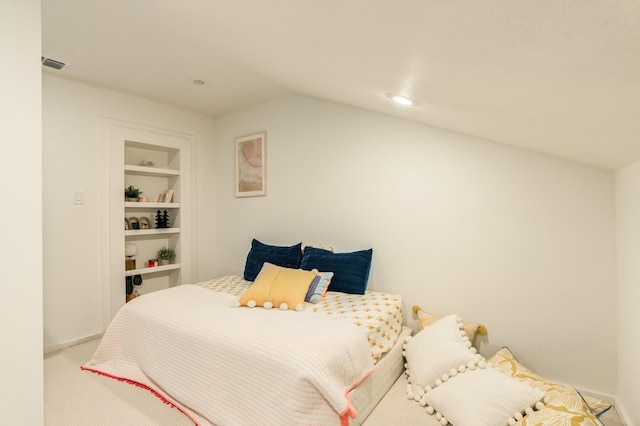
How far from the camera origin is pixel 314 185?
3.23m

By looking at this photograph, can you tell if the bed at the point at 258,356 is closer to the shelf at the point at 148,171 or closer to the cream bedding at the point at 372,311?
the cream bedding at the point at 372,311

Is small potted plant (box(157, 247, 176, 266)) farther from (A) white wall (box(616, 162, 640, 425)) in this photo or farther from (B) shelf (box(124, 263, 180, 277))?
(A) white wall (box(616, 162, 640, 425))

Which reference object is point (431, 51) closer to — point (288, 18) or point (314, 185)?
point (288, 18)

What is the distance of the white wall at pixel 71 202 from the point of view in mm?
2812

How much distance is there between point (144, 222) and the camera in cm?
361

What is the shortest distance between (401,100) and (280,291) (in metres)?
1.56

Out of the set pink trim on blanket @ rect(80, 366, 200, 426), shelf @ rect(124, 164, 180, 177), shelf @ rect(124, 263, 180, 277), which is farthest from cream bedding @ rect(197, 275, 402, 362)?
shelf @ rect(124, 164, 180, 177)

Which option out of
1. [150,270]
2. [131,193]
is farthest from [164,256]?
[131,193]

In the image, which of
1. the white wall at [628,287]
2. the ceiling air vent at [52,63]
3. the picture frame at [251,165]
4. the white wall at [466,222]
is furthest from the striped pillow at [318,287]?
→ the ceiling air vent at [52,63]

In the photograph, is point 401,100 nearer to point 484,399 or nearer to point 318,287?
point 318,287

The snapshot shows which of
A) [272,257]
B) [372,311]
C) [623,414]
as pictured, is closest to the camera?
[623,414]

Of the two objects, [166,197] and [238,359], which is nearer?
[238,359]

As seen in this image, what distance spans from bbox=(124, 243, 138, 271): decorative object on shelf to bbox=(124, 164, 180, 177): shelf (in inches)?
31.5

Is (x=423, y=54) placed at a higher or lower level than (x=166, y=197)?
higher
